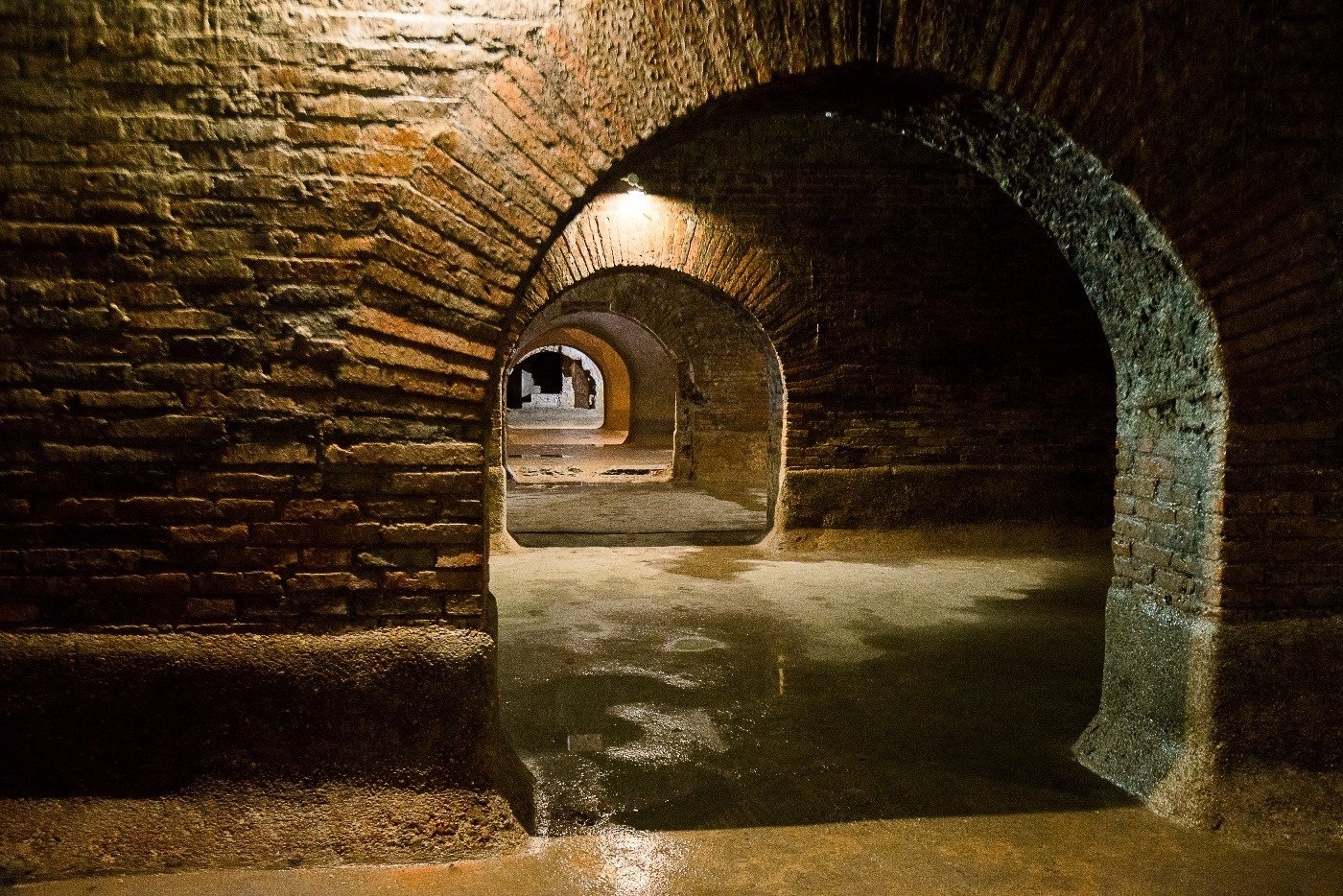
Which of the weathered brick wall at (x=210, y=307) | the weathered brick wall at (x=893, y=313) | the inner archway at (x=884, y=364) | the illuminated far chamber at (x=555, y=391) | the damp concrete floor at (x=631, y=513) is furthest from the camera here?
the illuminated far chamber at (x=555, y=391)

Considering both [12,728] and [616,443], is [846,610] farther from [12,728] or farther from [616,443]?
[616,443]

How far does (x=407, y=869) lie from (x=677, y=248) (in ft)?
19.7

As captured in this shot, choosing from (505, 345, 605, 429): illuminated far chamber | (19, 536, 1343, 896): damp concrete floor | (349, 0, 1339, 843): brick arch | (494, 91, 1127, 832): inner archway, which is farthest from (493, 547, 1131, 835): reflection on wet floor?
(505, 345, 605, 429): illuminated far chamber

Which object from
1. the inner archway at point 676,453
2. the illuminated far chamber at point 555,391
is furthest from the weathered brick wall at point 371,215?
the illuminated far chamber at point 555,391

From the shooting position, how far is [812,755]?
3.57 meters

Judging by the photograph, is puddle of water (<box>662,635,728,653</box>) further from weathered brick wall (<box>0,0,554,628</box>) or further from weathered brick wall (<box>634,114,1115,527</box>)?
weathered brick wall (<box>634,114,1115,527</box>)

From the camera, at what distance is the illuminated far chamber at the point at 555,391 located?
84.8 feet

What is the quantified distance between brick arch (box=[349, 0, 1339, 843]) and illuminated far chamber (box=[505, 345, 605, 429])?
20.6 m

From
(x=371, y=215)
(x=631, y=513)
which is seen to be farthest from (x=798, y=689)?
(x=631, y=513)

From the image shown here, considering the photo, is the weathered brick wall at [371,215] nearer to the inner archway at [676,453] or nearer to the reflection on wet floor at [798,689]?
the reflection on wet floor at [798,689]

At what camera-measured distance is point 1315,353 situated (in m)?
2.94

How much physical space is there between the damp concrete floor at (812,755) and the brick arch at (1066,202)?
0.45 meters

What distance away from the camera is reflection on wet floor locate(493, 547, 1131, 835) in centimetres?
323

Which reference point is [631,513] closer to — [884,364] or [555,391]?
[884,364]
